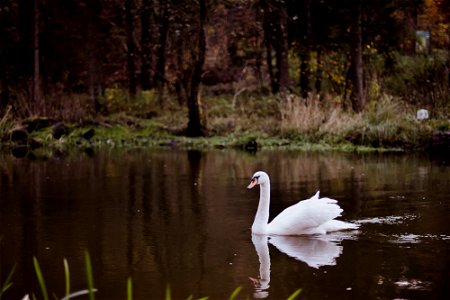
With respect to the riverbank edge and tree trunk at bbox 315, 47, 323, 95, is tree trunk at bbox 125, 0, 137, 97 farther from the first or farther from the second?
tree trunk at bbox 315, 47, 323, 95

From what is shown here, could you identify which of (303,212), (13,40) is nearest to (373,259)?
(303,212)

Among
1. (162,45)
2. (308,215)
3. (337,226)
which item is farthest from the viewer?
(162,45)

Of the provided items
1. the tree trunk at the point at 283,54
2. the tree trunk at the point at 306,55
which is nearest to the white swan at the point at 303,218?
the tree trunk at the point at 283,54

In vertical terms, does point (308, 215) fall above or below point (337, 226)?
above

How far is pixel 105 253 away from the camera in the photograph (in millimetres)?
10945

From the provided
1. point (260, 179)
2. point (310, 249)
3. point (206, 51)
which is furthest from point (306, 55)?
point (310, 249)

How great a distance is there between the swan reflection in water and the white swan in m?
0.12

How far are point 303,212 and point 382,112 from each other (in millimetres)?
17542

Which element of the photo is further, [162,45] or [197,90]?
[162,45]

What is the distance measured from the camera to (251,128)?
107ft

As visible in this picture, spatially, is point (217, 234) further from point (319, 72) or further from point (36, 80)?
point (319, 72)

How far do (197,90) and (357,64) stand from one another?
626 cm

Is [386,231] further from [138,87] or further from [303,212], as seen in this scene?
[138,87]

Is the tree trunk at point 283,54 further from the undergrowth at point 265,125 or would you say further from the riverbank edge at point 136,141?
the riverbank edge at point 136,141
